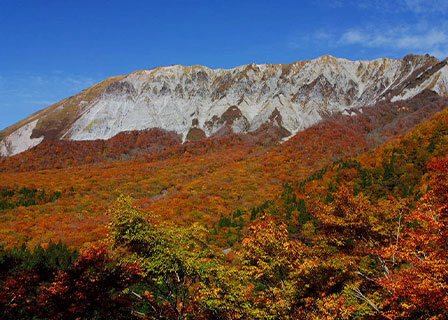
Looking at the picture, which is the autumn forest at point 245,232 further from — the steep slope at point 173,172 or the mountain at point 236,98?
the mountain at point 236,98

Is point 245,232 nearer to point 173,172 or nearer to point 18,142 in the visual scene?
point 173,172

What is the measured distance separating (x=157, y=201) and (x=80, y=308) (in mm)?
40688

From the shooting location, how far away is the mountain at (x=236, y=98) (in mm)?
157625

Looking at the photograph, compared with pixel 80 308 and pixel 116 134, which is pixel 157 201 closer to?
pixel 80 308

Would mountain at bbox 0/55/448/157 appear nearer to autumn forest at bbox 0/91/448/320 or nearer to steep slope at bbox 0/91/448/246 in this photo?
steep slope at bbox 0/91/448/246

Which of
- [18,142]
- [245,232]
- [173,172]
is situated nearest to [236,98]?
[173,172]

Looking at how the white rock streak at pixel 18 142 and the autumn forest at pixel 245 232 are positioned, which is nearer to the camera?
the autumn forest at pixel 245 232

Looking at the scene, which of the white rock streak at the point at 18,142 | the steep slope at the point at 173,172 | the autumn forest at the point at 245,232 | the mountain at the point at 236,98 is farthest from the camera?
the white rock streak at the point at 18,142

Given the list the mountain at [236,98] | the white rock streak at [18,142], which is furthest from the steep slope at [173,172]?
the white rock streak at [18,142]

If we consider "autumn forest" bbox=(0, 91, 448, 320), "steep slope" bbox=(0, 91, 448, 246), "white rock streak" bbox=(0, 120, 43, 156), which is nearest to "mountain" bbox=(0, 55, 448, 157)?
"white rock streak" bbox=(0, 120, 43, 156)

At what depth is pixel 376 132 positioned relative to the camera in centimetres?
10719

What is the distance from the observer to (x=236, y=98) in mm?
182250

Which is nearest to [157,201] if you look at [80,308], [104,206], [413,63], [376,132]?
[104,206]

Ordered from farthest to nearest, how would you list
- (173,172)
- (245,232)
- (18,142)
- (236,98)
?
(236,98) < (18,142) < (173,172) < (245,232)
